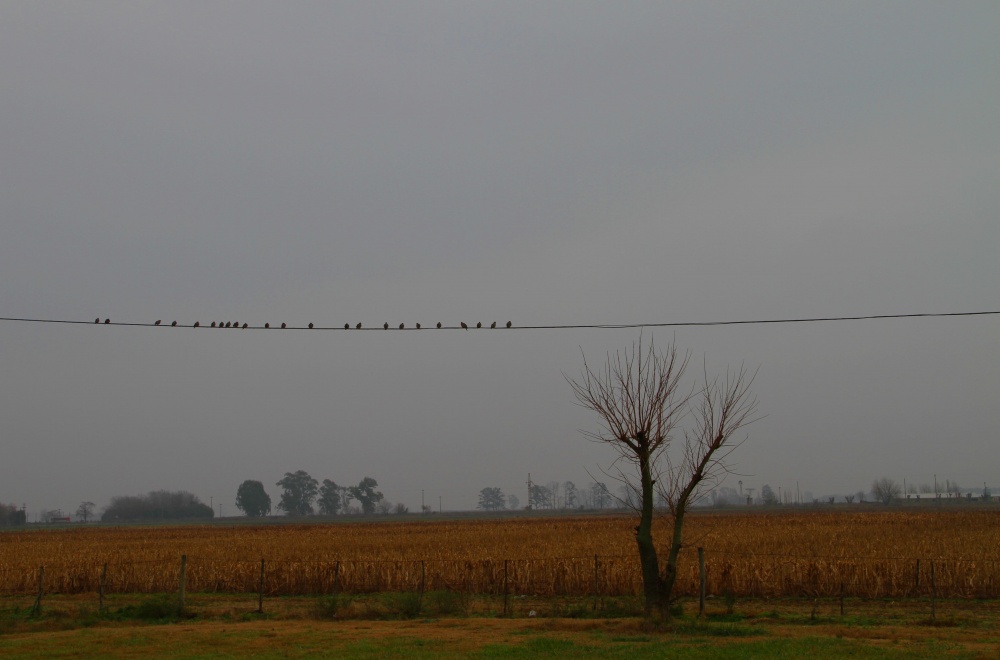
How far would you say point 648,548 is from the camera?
17.9m

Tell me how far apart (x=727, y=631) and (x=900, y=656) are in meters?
3.93

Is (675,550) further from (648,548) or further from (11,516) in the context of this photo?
(11,516)

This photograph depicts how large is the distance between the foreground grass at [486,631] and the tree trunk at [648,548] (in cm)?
53

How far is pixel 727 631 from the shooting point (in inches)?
727

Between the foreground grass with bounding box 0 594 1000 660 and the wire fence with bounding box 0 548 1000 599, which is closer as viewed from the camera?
the foreground grass with bounding box 0 594 1000 660

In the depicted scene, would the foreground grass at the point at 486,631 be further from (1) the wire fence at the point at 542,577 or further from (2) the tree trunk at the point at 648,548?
(1) the wire fence at the point at 542,577

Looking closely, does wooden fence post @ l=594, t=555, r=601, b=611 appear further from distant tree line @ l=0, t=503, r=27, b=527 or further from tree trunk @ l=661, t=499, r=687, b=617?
distant tree line @ l=0, t=503, r=27, b=527

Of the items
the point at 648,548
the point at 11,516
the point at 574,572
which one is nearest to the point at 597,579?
the point at 574,572

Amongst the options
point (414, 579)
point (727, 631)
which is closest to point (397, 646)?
point (727, 631)

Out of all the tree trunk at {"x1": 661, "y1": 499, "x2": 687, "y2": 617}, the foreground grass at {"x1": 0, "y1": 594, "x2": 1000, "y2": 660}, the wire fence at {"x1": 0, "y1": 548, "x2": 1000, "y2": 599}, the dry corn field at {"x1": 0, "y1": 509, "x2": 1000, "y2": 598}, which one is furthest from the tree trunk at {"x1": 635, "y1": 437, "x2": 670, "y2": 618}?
the dry corn field at {"x1": 0, "y1": 509, "x2": 1000, "y2": 598}

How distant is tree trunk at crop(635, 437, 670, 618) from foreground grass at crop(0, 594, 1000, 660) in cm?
53

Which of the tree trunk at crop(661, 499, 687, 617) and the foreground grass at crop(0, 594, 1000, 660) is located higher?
the tree trunk at crop(661, 499, 687, 617)

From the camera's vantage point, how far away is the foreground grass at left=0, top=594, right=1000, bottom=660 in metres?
16.5

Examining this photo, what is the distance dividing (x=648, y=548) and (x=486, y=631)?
4515 mm
